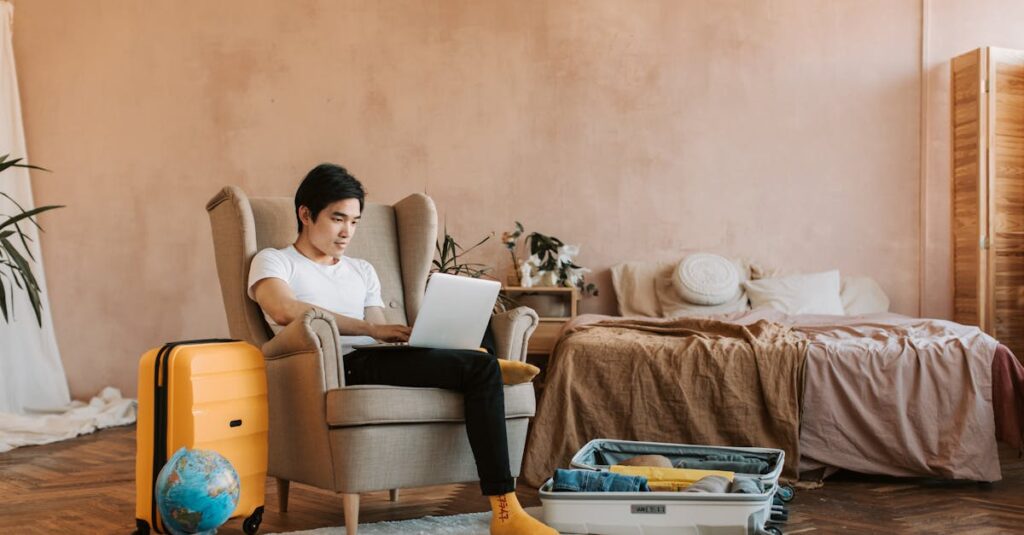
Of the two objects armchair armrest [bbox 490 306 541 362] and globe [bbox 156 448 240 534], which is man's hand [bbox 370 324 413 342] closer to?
armchair armrest [bbox 490 306 541 362]

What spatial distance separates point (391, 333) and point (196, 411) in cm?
58

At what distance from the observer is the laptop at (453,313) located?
251cm

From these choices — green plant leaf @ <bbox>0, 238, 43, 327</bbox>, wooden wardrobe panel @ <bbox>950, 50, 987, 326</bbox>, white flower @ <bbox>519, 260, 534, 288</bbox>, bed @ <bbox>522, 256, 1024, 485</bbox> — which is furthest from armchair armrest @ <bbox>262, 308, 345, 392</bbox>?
wooden wardrobe panel @ <bbox>950, 50, 987, 326</bbox>

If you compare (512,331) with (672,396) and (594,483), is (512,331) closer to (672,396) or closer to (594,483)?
(594,483)

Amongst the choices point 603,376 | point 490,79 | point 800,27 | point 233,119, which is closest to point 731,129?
point 800,27

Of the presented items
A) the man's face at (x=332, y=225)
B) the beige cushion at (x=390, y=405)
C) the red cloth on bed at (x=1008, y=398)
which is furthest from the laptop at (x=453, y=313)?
the red cloth on bed at (x=1008, y=398)

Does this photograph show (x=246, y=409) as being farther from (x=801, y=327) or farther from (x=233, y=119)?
(x=233, y=119)

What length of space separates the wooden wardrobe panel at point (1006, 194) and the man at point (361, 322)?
349 cm

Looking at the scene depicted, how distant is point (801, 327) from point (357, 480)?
2.14 metres

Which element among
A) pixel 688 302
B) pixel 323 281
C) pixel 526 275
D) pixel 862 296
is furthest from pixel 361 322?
pixel 862 296

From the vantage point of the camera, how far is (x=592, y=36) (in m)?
5.44

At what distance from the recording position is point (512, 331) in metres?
2.96

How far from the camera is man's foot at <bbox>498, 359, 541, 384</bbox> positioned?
8.90 feet

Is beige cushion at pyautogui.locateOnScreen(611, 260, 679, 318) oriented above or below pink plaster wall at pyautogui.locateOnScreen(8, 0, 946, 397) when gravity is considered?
below
